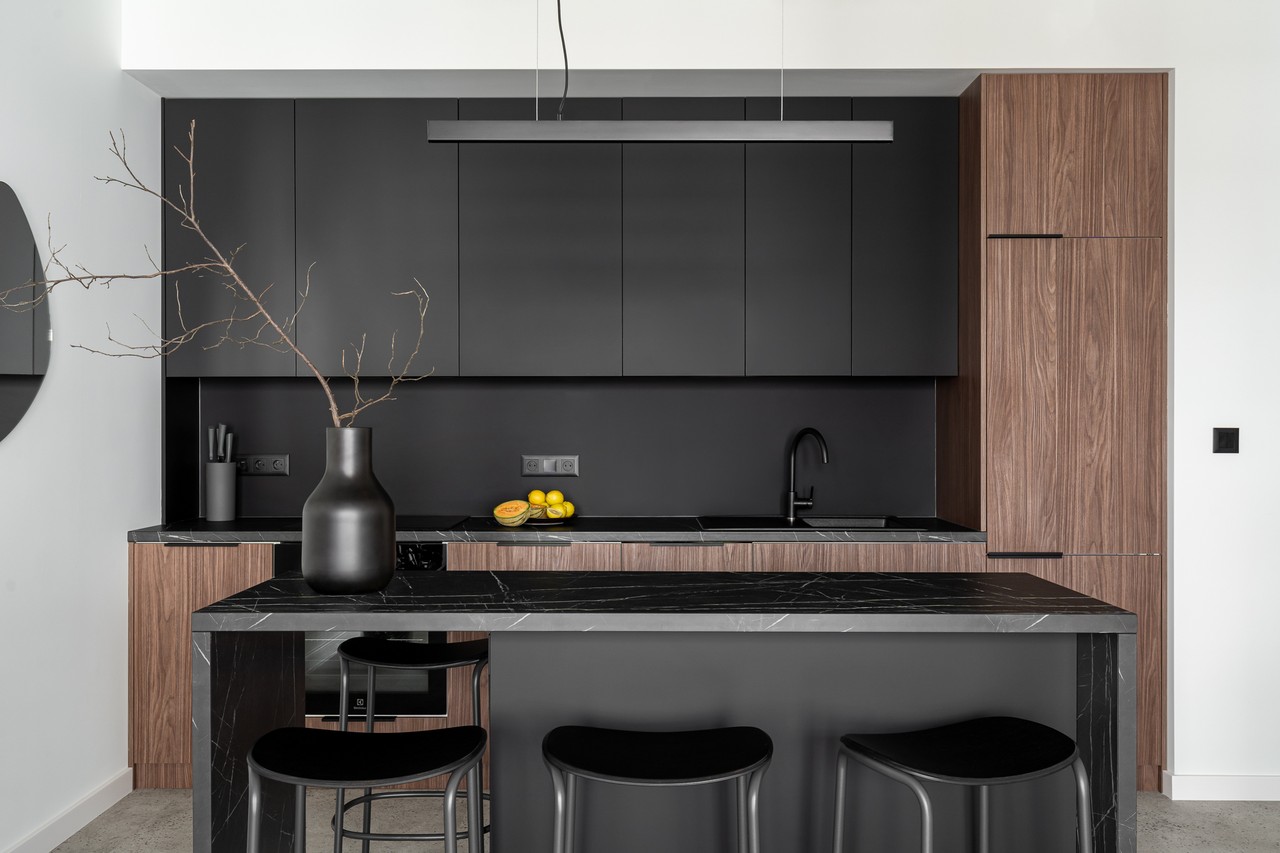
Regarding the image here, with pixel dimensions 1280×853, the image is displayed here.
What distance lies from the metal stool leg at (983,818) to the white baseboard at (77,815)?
2567 millimetres

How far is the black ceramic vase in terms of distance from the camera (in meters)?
1.85

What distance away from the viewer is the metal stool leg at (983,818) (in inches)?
73.9

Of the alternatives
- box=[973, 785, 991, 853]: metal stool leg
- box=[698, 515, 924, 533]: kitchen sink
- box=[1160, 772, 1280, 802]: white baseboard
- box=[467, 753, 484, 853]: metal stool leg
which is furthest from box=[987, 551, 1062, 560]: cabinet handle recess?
box=[467, 753, 484, 853]: metal stool leg

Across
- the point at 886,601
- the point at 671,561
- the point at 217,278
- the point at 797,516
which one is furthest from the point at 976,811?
the point at 217,278

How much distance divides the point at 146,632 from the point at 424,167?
1.96 metres

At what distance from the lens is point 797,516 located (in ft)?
12.1

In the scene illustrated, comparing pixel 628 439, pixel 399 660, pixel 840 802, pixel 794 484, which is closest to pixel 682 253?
pixel 628 439

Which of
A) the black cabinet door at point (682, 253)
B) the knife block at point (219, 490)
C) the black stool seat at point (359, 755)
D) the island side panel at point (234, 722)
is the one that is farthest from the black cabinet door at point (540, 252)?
the black stool seat at point (359, 755)

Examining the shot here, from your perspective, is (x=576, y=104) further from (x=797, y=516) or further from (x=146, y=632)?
(x=146, y=632)

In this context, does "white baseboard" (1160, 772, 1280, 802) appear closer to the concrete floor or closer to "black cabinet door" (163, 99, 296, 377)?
the concrete floor

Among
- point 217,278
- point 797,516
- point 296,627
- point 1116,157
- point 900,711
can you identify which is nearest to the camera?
point 296,627

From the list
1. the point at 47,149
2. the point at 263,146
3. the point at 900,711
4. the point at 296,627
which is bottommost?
the point at 900,711

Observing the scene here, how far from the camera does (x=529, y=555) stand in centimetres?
315

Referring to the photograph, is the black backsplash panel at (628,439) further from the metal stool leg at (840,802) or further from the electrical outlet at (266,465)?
the metal stool leg at (840,802)
